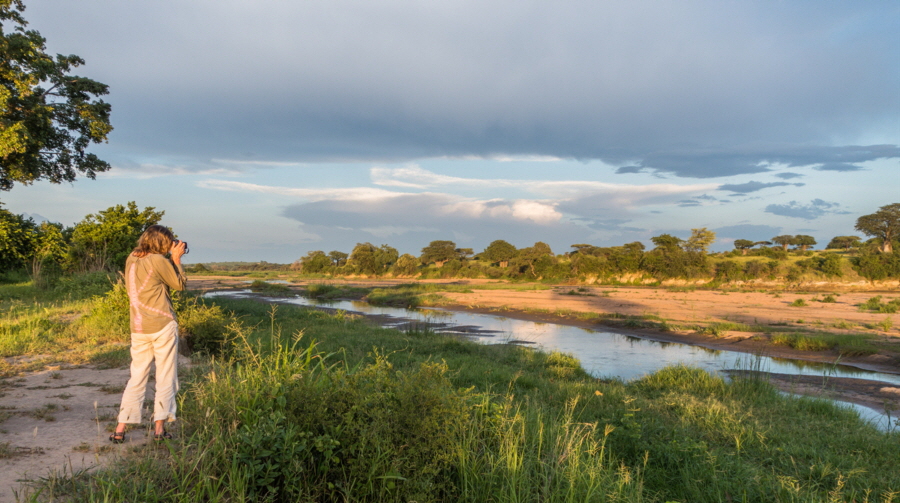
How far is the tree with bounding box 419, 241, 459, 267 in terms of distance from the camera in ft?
237

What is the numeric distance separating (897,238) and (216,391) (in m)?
64.2

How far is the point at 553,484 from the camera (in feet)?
13.3

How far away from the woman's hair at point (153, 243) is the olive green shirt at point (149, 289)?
6 centimetres

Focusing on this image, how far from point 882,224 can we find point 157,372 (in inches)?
2610

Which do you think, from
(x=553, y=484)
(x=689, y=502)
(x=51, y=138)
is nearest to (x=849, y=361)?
(x=689, y=502)

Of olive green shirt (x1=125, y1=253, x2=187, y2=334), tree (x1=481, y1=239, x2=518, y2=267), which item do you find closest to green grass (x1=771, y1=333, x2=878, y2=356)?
olive green shirt (x1=125, y1=253, x2=187, y2=334)

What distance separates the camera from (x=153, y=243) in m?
4.43

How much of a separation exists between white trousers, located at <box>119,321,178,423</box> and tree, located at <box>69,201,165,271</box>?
1607 centimetres

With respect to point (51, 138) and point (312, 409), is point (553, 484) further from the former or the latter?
point (51, 138)

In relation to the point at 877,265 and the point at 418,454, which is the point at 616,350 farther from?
the point at 877,265

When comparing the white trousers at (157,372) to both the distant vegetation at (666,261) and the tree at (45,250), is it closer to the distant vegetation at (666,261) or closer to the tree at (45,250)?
the tree at (45,250)

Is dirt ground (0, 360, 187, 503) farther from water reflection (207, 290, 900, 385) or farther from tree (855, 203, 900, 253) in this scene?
tree (855, 203, 900, 253)

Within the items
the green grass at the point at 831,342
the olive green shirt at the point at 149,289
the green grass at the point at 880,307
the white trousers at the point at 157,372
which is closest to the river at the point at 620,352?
the green grass at the point at 831,342

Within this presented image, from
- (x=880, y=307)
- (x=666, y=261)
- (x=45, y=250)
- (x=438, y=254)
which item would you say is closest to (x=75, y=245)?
(x=45, y=250)
